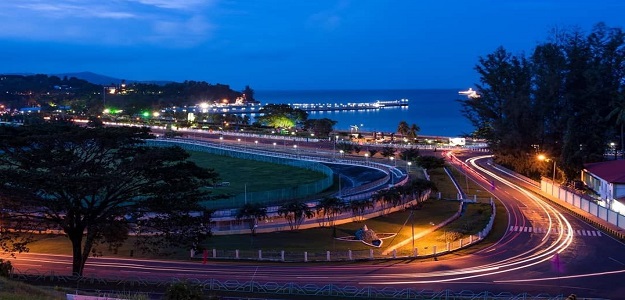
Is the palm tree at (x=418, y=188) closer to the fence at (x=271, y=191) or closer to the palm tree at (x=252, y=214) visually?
the fence at (x=271, y=191)

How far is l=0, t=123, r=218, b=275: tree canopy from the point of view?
90.8 feet

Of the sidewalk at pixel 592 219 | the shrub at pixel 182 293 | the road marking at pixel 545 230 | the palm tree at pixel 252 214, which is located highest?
the shrub at pixel 182 293

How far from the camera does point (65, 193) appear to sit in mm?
30953

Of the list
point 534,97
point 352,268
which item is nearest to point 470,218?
point 352,268

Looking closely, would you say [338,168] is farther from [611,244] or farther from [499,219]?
[611,244]

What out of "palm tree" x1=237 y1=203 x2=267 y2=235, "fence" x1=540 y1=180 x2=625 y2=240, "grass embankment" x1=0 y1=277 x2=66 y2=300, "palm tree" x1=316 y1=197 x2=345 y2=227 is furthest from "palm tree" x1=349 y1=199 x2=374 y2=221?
"grass embankment" x1=0 y1=277 x2=66 y2=300

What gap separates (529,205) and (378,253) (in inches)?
932

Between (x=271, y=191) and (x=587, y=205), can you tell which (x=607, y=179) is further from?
(x=271, y=191)

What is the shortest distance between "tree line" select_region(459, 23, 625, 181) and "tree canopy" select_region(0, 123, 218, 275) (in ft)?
165

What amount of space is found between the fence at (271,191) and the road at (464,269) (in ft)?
39.9

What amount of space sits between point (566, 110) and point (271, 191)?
41.5 meters

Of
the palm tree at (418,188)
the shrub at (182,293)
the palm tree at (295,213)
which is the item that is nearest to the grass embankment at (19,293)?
the shrub at (182,293)

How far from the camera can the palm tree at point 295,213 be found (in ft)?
138

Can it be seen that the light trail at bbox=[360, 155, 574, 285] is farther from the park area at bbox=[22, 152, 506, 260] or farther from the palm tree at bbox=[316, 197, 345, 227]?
the palm tree at bbox=[316, 197, 345, 227]
